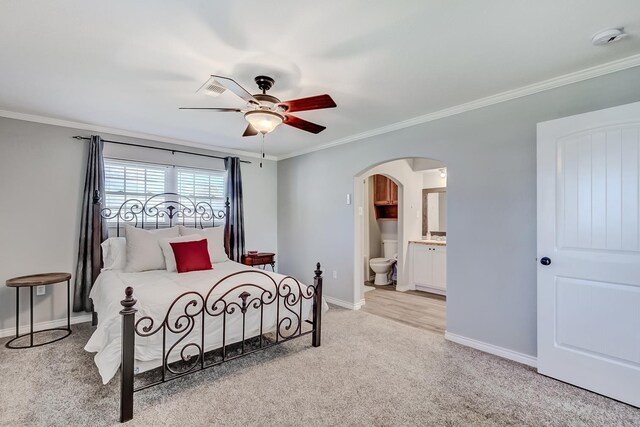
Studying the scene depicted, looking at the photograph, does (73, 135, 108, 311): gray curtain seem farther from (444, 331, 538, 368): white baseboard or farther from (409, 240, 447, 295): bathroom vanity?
(409, 240, 447, 295): bathroom vanity

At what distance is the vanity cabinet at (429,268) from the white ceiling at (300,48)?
282 cm

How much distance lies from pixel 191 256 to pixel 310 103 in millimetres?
2302

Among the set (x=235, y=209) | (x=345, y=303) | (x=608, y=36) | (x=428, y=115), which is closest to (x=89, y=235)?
(x=235, y=209)

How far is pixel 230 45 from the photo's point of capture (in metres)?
2.08

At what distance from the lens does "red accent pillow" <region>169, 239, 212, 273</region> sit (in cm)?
348

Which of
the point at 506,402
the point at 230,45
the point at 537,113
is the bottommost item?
the point at 506,402

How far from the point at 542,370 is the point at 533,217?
129 cm

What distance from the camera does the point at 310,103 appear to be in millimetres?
2328

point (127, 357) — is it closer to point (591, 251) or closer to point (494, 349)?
point (494, 349)

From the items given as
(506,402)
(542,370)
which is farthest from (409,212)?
(506,402)

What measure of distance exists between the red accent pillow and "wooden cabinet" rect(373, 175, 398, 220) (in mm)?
3737

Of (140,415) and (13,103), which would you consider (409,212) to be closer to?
(140,415)

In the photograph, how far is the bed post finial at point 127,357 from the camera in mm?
1972

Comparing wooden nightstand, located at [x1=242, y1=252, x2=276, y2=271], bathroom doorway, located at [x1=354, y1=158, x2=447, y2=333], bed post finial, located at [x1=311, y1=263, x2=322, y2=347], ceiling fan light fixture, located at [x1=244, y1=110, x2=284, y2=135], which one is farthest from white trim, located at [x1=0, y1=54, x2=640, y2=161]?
bed post finial, located at [x1=311, y1=263, x2=322, y2=347]
